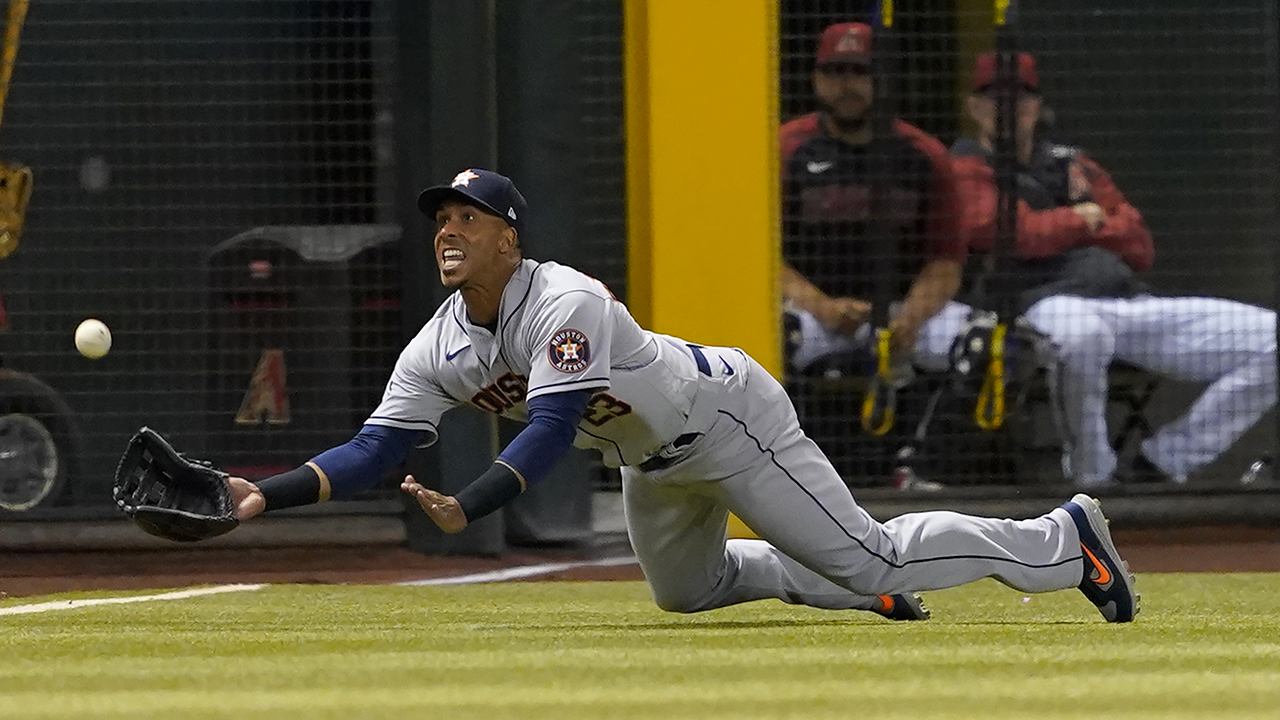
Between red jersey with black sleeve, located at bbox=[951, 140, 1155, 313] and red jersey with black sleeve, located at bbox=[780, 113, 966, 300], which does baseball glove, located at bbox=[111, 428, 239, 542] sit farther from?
red jersey with black sleeve, located at bbox=[951, 140, 1155, 313]

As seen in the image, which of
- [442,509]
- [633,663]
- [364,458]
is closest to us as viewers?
[633,663]

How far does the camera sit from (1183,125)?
9.02 metres

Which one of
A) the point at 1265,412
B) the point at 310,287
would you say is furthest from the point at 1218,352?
the point at 310,287

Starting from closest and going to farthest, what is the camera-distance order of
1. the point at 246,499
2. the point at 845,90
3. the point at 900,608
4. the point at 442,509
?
1. the point at 442,509
2. the point at 246,499
3. the point at 900,608
4. the point at 845,90

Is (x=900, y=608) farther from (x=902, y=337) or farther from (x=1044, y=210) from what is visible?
(x=1044, y=210)

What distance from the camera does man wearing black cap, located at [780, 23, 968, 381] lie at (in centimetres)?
842

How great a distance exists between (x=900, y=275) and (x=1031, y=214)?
0.64 metres

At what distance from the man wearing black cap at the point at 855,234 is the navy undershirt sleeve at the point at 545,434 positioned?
12.9 ft

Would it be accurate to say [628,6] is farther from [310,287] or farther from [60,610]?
[60,610]

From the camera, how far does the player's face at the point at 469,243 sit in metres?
4.70

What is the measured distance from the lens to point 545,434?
14.8ft

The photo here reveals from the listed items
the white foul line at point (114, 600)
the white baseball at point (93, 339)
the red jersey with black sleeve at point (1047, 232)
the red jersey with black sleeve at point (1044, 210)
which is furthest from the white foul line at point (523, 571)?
the red jersey with black sleeve at point (1044, 210)

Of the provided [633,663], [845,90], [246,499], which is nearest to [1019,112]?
[845,90]

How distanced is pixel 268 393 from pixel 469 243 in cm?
399
